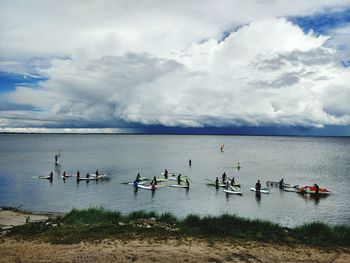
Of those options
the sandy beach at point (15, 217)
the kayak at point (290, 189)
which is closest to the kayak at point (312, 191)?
the kayak at point (290, 189)

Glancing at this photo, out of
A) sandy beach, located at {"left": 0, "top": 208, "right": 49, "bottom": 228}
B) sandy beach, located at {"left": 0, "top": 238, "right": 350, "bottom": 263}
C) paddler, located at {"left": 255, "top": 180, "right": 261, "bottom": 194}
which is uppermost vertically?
sandy beach, located at {"left": 0, "top": 238, "right": 350, "bottom": 263}

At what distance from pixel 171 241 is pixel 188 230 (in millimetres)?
1889

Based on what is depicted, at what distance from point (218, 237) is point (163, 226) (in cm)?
336

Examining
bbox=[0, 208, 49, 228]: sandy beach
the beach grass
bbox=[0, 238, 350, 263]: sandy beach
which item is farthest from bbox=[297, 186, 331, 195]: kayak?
bbox=[0, 208, 49, 228]: sandy beach

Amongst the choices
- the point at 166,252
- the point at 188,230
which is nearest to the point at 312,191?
the point at 188,230

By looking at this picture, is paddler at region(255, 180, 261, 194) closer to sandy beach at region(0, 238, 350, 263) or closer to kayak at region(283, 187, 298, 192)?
kayak at region(283, 187, 298, 192)

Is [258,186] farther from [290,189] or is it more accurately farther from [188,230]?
[188,230]

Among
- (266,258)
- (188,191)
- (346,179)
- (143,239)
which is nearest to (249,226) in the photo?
(266,258)

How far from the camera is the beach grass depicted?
647 inches

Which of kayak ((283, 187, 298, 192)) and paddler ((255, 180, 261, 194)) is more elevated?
paddler ((255, 180, 261, 194))

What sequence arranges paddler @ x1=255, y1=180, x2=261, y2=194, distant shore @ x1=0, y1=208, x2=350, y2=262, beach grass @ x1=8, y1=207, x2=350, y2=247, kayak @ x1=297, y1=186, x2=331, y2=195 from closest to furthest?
distant shore @ x1=0, y1=208, x2=350, y2=262 < beach grass @ x1=8, y1=207, x2=350, y2=247 < paddler @ x1=255, y1=180, x2=261, y2=194 < kayak @ x1=297, y1=186, x2=331, y2=195

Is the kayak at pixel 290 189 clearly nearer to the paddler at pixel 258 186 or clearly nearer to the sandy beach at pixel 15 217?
the paddler at pixel 258 186

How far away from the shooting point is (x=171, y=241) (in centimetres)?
1579

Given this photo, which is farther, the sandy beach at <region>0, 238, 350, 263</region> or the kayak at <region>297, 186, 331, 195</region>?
the kayak at <region>297, 186, 331, 195</region>
